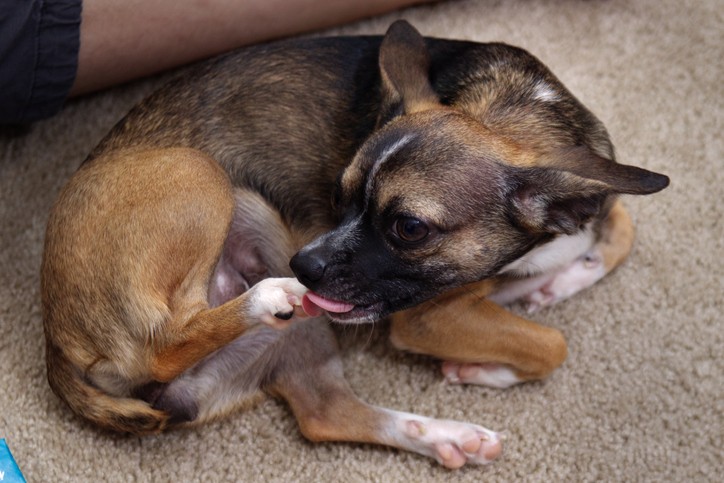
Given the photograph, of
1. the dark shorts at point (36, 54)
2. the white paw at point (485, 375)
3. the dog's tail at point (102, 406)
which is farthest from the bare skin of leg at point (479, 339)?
the dark shorts at point (36, 54)

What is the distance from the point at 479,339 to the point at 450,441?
0.39 meters

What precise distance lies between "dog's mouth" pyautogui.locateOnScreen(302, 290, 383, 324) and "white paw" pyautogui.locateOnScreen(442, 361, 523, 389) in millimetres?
629

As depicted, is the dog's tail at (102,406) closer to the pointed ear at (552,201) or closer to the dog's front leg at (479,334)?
the dog's front leg at (479,334)

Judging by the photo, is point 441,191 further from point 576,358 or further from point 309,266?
point 576,358

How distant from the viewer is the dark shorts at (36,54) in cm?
314

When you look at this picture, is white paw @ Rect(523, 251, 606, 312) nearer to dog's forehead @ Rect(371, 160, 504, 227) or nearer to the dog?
the dog

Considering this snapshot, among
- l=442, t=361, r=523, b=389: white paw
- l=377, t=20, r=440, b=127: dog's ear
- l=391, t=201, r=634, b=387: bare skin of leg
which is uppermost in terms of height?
l=377, t=20, r=440, b=127: dog's ear

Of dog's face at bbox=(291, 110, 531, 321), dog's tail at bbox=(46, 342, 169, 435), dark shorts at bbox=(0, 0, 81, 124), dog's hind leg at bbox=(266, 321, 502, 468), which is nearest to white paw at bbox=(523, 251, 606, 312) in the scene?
dog's hind leg at bbox=(266, 321, 502, 468)

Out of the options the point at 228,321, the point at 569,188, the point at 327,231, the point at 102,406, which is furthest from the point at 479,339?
the point at 102,406

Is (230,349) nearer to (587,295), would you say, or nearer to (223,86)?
(223,86)

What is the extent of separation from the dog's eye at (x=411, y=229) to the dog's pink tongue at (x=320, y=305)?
1.03 ft

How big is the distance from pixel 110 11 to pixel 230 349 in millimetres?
1479

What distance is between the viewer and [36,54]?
10.7ft

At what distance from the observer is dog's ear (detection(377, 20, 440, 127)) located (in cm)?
287
